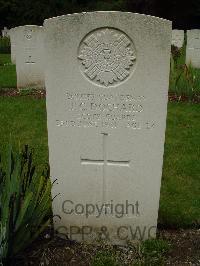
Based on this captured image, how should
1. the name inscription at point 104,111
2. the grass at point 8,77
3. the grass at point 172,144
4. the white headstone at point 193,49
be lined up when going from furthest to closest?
the white headstone at point 193,49 → the grass at point 8,77 → the grass at point 172,144 → the name inscription at point 104,111

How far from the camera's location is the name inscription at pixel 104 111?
10.5 feet

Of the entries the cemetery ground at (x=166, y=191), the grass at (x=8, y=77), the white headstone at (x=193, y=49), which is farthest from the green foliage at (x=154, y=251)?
the white headstone at (x=193, y=49)

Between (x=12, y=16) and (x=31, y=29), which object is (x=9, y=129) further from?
(x=12, y=16)

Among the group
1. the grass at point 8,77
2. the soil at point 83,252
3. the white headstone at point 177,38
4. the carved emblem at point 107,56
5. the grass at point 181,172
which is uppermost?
the white headstone at point 177,38

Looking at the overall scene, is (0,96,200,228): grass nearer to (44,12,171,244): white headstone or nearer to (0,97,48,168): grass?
(0,97,48,168): grass

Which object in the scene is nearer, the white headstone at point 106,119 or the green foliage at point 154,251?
the white headstone at point 106,119

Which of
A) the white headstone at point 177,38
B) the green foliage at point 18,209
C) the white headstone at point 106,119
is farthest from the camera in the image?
the white headstone at point 177,38

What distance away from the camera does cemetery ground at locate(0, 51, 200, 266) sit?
3389 millimetres

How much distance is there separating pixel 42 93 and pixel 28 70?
0.82m

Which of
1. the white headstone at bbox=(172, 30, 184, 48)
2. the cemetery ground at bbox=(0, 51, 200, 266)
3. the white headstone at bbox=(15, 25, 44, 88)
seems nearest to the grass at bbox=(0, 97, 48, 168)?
the cemetery ground at bbox=(0, 51, 200, 266)

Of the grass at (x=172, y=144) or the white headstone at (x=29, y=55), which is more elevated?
the white headstone at (x=29, y=55)

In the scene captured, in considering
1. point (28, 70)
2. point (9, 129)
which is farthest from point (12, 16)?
point (9, 129)

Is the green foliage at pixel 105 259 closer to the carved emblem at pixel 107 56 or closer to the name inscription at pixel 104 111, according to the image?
the name inscription at pixel 104 111

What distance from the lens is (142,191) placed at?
11.3 feet
